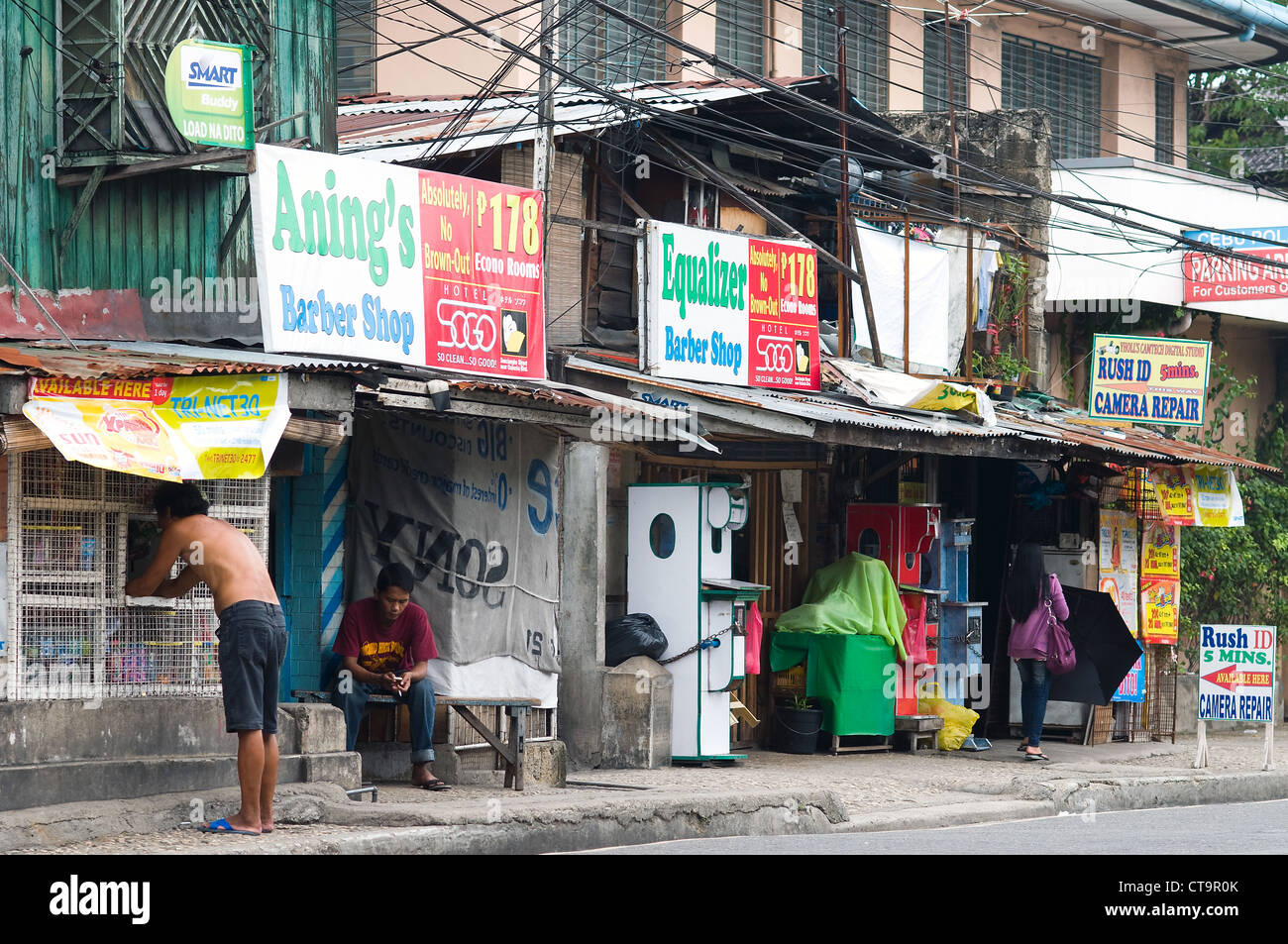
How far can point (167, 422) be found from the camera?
9.41m

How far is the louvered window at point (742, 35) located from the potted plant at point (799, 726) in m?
7.96

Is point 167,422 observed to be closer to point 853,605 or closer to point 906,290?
point 853,605

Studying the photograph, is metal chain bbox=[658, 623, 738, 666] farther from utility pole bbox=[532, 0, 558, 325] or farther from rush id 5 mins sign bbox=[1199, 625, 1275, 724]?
rush id 5 mins sign bbox=[1199, 625, 1275, 724]

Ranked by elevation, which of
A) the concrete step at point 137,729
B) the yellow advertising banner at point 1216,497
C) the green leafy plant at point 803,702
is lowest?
the green leafy plant at point 803,702

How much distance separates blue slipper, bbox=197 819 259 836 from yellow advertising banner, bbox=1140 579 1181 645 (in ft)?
36.9

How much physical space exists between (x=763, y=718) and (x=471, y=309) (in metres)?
→ 5.56

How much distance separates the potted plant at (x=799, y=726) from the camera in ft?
50.9

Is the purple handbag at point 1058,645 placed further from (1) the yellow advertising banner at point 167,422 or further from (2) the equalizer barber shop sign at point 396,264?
(1) the yellow advertising banner at point 167,422

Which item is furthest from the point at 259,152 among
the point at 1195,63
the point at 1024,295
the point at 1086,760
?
the point at 1195,63

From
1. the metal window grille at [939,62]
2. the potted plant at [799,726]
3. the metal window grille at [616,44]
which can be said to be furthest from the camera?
the metal window grille at [939,62]

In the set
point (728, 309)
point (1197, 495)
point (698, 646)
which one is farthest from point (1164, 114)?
point (698, 646)

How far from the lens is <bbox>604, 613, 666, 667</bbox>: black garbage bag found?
46.1ft

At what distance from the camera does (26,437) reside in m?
9.07

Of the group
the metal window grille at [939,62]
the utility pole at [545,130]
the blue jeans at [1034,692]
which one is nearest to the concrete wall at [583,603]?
the utility pole at [545,130]
